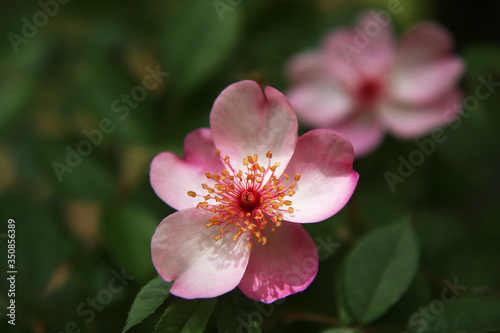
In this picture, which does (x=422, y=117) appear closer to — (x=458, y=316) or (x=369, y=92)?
(x=369, y=92)

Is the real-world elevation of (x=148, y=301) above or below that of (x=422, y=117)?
above

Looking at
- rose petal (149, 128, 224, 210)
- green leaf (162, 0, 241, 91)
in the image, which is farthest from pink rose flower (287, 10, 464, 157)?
rose petal (149, 128, 224, 210)

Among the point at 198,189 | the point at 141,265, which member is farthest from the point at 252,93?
the point at 141,265

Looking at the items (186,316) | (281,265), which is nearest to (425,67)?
(281,265)

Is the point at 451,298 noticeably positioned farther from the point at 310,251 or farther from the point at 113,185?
the point at 113,185

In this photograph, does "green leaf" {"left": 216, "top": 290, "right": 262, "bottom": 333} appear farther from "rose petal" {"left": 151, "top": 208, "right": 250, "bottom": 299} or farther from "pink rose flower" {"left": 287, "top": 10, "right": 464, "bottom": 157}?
"pink rose flower" {"left": 287, "top": 10, "right": 464, "bottom": 157}
